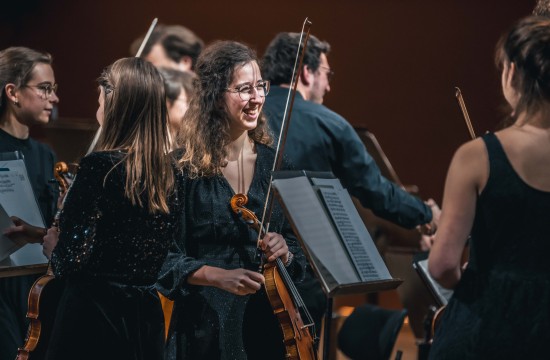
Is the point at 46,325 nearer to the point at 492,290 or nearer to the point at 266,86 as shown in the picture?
the point at 266,86

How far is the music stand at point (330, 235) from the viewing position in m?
2.05

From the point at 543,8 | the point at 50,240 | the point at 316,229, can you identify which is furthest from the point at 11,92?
the point at 543,8

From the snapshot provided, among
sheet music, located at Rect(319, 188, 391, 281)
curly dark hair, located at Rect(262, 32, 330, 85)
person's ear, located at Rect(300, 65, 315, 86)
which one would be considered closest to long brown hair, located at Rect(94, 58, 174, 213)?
sheet music, located at Rect(319, 188, 391, 281)

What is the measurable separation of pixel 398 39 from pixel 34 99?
336 centimetres

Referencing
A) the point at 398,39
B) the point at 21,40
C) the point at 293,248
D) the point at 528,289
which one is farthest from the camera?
the point at 21,40

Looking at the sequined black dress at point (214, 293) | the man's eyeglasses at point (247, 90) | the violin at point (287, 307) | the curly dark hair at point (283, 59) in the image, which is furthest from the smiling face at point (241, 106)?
the curly dark hair at point (283, 59)

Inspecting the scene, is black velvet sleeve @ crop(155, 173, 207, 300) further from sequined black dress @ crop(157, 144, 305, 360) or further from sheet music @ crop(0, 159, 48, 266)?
sheet music @ crop(0, 159, 48, 266)

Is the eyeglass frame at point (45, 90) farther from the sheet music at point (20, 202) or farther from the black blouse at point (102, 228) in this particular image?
the black blouse at point (102, 228)

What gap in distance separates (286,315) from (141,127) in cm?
62

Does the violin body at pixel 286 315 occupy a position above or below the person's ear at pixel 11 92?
below

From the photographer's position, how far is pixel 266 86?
110 inches

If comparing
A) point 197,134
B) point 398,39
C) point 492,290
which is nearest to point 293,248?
point 197,134

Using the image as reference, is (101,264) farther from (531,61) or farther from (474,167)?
(531,61)

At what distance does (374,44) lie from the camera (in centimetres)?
614
